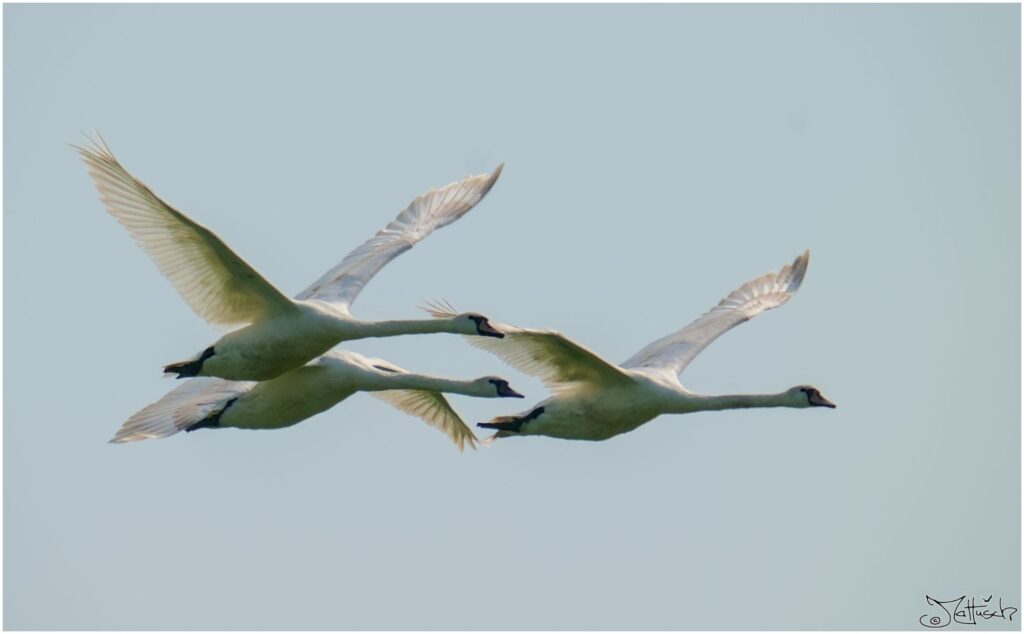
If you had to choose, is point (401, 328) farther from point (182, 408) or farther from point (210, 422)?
point (182, 408)

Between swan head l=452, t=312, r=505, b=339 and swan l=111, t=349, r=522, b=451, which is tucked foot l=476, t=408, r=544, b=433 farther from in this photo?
swan head l=452, t=312, r=505, b=339

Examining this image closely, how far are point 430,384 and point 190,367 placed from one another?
3.47 m

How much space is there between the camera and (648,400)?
26.9m

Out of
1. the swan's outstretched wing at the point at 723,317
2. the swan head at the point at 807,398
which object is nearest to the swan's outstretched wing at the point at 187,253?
the swan's outstretched wing at the point at 723,317

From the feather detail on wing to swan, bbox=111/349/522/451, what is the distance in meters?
0.83

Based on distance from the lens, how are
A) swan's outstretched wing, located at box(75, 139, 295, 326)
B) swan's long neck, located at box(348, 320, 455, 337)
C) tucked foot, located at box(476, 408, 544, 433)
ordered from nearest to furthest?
swan's outstretched wing, located at box(75, 139, 295, 326) < swan's long neck, located at box(348, 320, 455, 337) < tucked foot, located at box(476, 408, 544, 433)

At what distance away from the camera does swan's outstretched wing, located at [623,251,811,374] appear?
2955cm

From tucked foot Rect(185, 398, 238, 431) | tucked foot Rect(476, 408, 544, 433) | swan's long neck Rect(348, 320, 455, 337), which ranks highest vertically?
swan's long neck Rect(348, 320, 455, 337)

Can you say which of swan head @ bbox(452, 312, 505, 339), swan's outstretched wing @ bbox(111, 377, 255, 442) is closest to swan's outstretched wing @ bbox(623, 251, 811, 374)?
swan head @ bbox(452, 312, 505, 339)

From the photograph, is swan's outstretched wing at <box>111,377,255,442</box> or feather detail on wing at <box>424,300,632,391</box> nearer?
feather detail on wing at <box>424,300,632,391</box>

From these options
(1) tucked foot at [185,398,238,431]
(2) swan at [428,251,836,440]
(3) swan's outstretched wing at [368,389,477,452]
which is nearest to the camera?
(2) swan at [428,251,836,440]

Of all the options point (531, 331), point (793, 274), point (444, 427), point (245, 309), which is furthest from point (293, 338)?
point (793, 274)

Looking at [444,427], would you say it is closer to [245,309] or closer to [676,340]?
[676,340]

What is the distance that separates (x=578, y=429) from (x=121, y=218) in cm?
592
